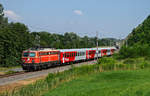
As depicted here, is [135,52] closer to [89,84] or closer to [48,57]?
[48,57]

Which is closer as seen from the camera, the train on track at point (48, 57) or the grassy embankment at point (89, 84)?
the grassy embankment at point (89, 84)

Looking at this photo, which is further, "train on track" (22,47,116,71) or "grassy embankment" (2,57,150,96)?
"train on track" (22,47,116,71)

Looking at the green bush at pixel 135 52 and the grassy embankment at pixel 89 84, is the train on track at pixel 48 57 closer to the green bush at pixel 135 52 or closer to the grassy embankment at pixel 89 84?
the grassy embankment at pixel 89 84

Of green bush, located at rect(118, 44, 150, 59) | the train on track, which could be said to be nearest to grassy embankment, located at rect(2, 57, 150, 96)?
the train on track

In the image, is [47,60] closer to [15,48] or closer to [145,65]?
[145,65]

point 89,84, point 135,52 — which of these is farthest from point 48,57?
point 135,52

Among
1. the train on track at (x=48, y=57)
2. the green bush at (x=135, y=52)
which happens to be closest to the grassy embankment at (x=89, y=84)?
the train on track at (x=48, y=57)

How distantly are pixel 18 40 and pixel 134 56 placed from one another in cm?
2790

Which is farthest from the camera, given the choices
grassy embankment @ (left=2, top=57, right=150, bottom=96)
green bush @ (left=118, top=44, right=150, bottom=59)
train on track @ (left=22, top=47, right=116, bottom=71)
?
green bush @ (left=118, top=44, right=150, bottom=59)

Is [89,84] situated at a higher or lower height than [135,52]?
lower

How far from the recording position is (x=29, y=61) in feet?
104

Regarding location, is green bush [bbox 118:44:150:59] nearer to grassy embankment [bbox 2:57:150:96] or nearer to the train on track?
the train on track

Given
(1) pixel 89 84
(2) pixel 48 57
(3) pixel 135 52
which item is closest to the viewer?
(1) pixel 89 84

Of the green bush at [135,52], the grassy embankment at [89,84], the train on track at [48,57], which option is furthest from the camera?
the green bush at [135,52]
